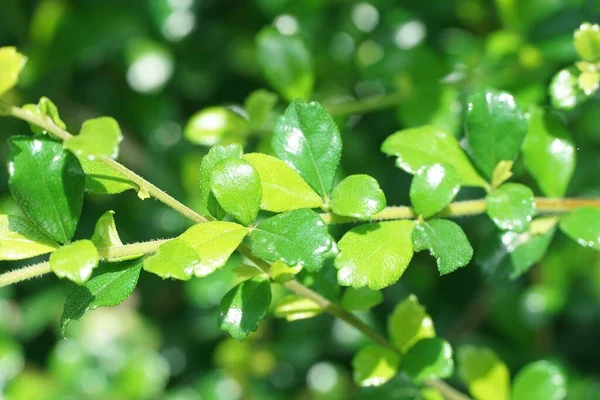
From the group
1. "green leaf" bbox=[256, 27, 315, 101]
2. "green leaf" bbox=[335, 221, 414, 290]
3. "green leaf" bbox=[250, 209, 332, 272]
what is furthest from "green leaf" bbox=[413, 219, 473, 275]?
"green leaf" bbox=[256, 27, 315, 101]

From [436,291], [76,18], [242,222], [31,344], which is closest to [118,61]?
[76,18]

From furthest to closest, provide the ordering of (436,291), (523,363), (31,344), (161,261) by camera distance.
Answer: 1. (31,344)
2. (436,291)
3. (523,363)
4. (161,261)

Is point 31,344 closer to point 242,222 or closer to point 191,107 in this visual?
point 191,107

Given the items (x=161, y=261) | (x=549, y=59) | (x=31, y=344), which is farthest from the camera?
(x=31, y=344)

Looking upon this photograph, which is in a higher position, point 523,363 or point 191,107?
point 191,107

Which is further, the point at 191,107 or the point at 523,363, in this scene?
the point at 191,107

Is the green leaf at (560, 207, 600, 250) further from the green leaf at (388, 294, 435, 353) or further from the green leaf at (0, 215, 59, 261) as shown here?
the green leaf at (0, 215, 59, 261)

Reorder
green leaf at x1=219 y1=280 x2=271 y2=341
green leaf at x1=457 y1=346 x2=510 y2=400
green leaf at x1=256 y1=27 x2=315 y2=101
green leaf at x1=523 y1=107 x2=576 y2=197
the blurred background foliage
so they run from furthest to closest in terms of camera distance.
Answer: the blurred background foliage, green leaf at x1=256 y1=27 x2=315 y2=101, green leaf at x1=457 y1=346 x2=510 y2=400, green leaf at x1=523 y1=107 x2=576 y2=197, green leaf at x1=219 y1=280 x2=271 y2=341
